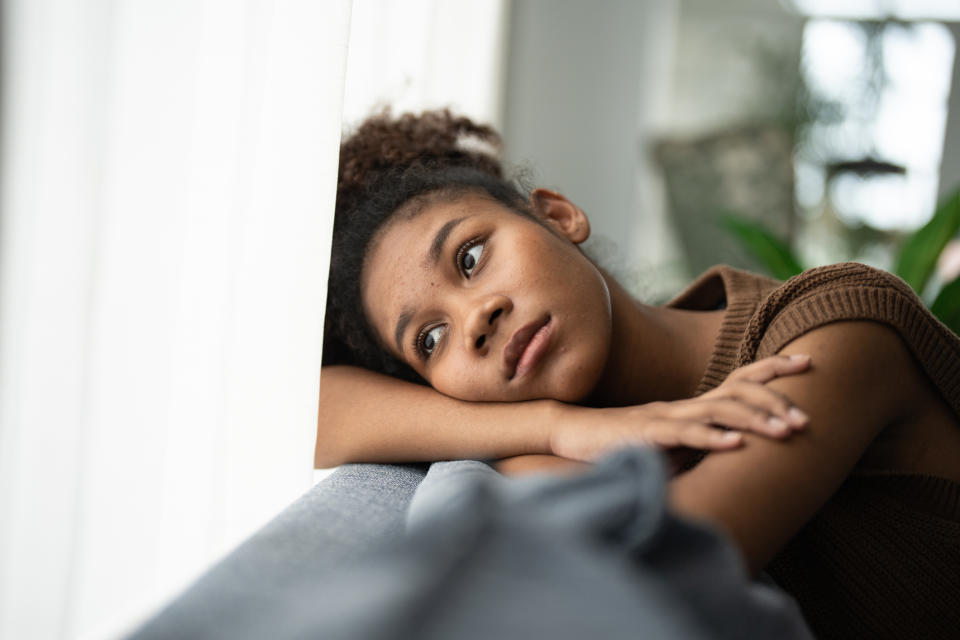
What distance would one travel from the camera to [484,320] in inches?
36.0

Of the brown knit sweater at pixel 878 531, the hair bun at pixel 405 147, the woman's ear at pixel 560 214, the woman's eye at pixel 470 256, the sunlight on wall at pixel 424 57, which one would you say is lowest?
the brown knit sweater at pixel 878 531

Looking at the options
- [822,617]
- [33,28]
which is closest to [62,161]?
[33,28]

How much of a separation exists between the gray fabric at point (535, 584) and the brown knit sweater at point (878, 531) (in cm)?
31

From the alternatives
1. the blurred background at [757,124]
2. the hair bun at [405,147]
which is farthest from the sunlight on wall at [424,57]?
the blurred background at [757,124]

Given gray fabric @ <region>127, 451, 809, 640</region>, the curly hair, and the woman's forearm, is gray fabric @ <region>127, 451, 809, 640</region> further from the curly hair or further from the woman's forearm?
the curly hair

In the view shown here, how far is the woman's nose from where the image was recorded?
0.91 m

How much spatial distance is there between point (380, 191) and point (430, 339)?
0.24 m

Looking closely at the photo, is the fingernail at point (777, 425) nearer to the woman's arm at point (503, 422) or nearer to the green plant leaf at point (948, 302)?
the woman's arm at point (503, 422)

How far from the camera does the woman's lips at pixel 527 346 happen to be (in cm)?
91

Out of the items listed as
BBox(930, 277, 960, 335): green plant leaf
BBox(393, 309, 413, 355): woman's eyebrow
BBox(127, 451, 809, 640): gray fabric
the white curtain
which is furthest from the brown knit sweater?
BBox(930, 277, 960, 335): green plant leaf

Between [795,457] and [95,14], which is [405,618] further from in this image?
[95,14]

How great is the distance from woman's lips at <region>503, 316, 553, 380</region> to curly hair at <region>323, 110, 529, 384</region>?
24 centimetres

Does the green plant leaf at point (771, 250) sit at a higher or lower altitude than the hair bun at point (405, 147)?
lower

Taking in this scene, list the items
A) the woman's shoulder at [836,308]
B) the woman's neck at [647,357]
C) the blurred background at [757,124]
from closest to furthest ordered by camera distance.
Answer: the woman's shoulder at [836,308] → the woman's neck at [647,357] → the blurred background at [757,124]
